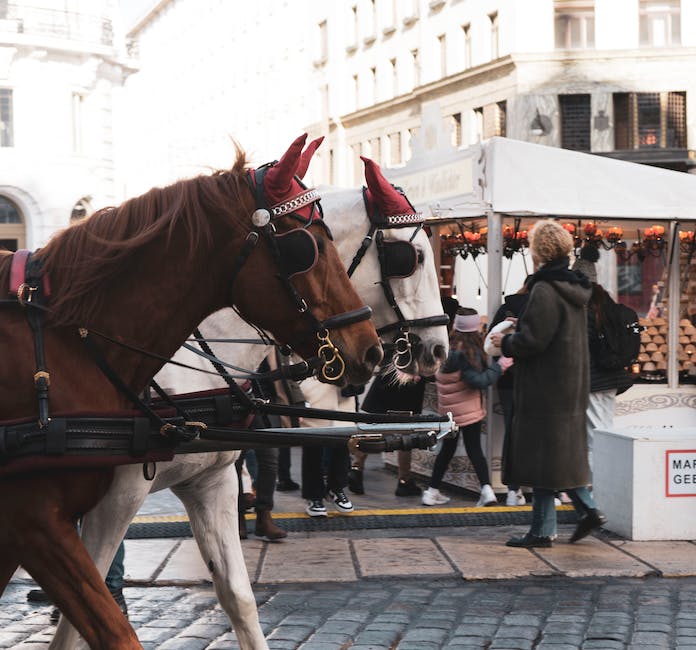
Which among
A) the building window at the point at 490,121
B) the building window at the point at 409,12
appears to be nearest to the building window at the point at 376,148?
the building window at the point at 409,12

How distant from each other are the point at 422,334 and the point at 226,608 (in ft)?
7.69

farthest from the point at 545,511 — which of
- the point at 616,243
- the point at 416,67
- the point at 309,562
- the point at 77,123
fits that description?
the point at 416,67

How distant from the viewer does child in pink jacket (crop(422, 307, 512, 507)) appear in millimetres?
10344

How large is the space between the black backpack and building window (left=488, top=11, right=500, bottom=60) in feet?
101

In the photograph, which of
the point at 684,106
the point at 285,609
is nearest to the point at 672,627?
the point at 285,609

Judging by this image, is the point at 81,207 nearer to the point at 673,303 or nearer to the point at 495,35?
the point at 495,35

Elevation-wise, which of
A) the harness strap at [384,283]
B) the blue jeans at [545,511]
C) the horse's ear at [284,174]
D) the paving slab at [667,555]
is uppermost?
the horse's ear at [284,174]

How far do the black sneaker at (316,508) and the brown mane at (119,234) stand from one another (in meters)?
5.66

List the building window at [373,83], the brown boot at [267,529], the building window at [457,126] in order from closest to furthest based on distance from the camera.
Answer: the brown boot at [267,529]
the building window at [457,126]
the building window at [373,83]

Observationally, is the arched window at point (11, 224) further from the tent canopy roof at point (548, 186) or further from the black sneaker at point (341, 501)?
the black sneaker at point (341, 501)

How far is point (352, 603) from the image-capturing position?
21.9 ft

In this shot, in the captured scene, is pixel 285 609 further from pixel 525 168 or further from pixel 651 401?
pixel 651 401

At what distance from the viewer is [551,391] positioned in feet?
27.3

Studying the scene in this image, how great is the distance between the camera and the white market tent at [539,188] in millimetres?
10508
